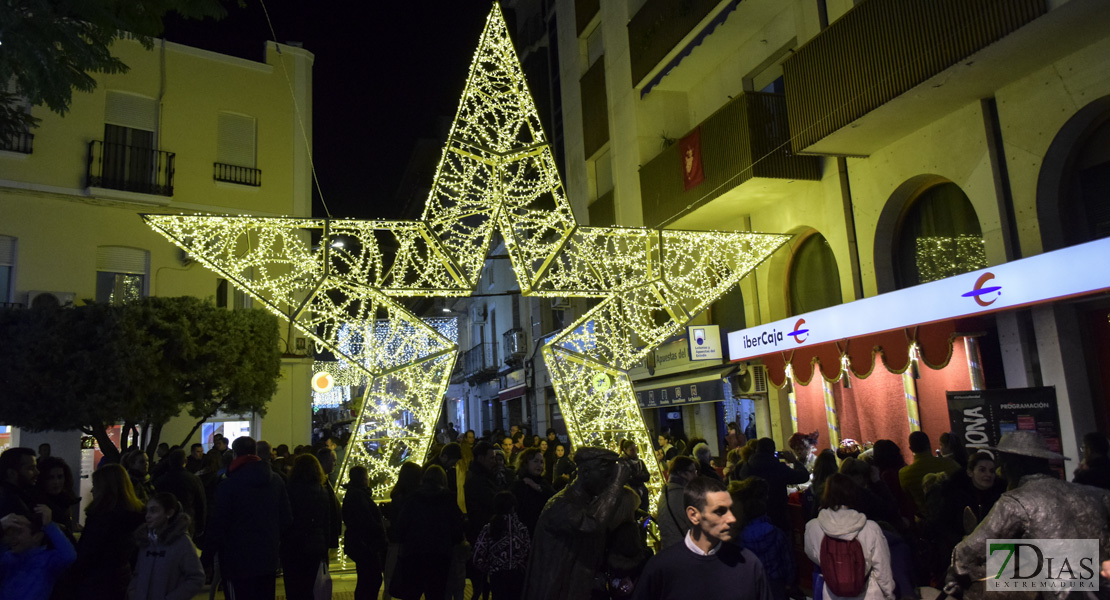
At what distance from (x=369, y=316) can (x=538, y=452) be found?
4520 millimetres

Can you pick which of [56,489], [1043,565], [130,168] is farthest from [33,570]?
[130,168]

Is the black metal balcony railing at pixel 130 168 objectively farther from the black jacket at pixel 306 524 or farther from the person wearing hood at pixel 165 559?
the person wearing hood at pixel 165 559

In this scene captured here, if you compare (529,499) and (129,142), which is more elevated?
(129,142)

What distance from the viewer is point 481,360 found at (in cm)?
3441

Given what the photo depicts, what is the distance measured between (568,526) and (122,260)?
17.0 meters

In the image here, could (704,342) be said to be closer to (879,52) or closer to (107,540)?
(879,52)

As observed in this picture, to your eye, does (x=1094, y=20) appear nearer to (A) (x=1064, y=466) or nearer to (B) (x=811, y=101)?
(B) (x=811, y=101)

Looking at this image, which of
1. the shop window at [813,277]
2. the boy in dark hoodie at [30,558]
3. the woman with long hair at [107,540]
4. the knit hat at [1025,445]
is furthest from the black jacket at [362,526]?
the shop window at [813,277]

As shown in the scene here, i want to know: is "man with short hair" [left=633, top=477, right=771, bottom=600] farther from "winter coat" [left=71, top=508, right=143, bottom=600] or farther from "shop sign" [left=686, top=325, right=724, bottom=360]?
"shop sign" [left=686, top=325, right=724, bottom=360]

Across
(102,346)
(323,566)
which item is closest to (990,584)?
(323,566)

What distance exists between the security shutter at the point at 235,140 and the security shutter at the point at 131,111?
160cm

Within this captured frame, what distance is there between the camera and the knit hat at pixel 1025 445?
4.05 m

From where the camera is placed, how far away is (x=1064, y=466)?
8.30m

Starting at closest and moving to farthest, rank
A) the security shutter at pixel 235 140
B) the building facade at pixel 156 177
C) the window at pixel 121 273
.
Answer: the building facade at pixel 156 177
the window at pixel 121 273
the security shutter at pixel 235 140
